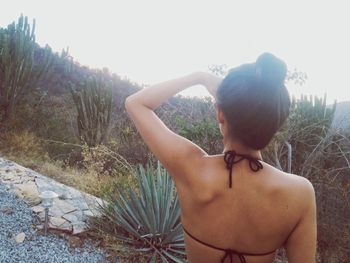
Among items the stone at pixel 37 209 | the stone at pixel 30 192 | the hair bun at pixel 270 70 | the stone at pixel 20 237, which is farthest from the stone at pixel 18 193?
the hair bun at pixel 270 70

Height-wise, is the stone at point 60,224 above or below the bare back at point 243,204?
below

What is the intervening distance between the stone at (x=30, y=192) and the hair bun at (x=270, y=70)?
205 inches

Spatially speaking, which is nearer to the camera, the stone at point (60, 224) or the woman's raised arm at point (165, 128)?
the woman's raised arm at point (165, 128)

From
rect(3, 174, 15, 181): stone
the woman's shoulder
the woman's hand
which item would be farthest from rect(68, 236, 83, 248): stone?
the woman's shoulder

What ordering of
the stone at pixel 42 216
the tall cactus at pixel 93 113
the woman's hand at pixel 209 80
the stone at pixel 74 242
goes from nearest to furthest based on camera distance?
the woman's hand at pixel 209 80
the stone at pixel 74 242
the stone at pixel 42 216
the tall cactus at pixel 93 113

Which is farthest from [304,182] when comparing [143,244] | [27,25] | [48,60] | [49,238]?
[48,60]

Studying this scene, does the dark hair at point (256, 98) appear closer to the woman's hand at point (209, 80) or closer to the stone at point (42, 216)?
the woman's hand at point (209, 80)

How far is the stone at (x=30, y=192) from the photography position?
5609 millimetres

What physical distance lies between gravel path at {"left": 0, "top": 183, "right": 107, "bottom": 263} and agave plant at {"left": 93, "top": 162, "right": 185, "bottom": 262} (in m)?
0.42

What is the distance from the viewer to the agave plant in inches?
183

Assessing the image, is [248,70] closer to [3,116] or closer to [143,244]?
[143,244]

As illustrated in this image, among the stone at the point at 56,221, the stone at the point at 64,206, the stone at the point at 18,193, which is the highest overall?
the stone at the point at 56,221

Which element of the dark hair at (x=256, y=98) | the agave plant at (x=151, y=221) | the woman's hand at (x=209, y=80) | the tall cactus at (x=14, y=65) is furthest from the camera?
the tall cactus at (x=14, y=65)

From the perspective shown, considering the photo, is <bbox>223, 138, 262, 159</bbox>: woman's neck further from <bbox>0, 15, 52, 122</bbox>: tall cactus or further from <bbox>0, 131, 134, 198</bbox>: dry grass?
<bbox>0, 15, 52, 122</bbox>: tall cactus
